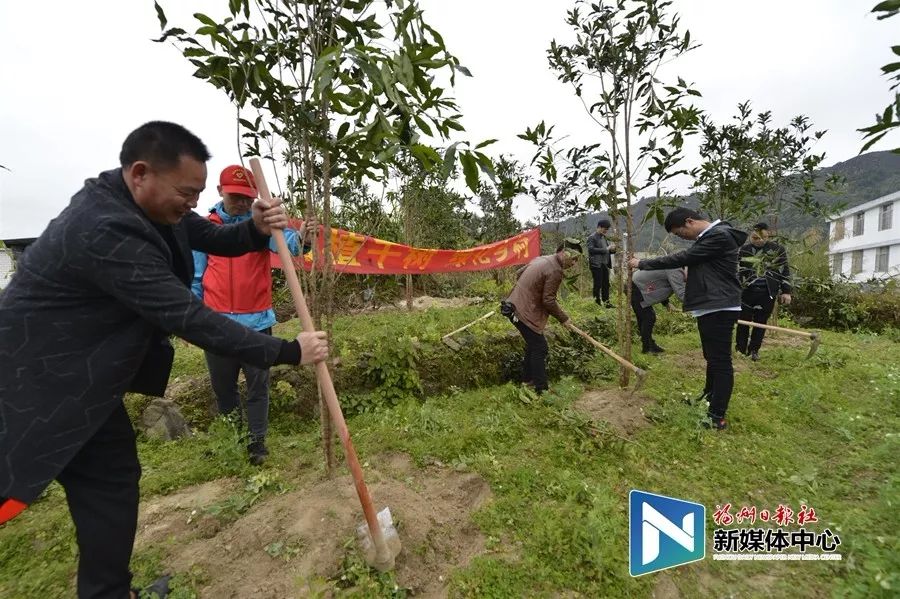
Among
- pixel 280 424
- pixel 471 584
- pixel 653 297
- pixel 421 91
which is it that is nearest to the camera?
pixel 421 91

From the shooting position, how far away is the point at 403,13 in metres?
1.78

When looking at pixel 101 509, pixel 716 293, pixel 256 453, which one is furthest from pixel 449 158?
pixel 716 293

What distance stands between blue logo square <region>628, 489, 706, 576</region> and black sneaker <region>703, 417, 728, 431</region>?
4.14ft

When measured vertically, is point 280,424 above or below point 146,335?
below

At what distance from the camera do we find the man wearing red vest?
278 centimetres

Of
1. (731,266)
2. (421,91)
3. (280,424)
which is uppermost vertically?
(421,91)

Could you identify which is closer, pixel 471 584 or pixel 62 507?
pixel 471 584

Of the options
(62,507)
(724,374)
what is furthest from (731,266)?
(62,507)

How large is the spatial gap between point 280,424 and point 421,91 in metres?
3.33

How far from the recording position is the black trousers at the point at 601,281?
8.91 m

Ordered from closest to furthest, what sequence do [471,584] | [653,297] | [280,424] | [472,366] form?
[471,584] → [280,424] → [472,366] → [653,297]

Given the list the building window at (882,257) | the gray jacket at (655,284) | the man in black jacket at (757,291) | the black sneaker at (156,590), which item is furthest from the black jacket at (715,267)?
the building window at (882,257)

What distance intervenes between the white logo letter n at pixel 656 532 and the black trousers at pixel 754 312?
15.1 ft

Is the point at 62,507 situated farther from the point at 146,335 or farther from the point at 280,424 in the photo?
the point at 146,335
